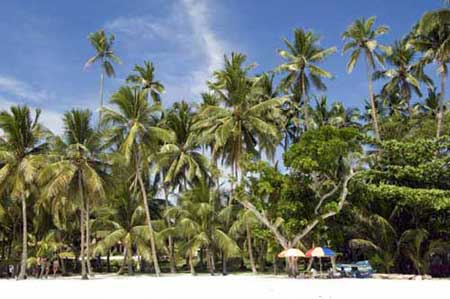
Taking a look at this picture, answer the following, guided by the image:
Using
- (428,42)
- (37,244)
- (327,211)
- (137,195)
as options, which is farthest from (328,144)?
(37,244)

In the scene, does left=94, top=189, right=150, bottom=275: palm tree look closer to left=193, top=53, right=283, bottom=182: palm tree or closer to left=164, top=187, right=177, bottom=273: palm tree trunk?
left=164, top=187, right=177, bottom=273: palm tree trunk

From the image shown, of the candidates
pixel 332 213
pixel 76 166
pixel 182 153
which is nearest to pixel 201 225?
pixel 182 153

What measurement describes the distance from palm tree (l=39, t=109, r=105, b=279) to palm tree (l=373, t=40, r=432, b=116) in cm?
2379

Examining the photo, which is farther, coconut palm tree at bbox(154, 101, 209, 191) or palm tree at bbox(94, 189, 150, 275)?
coconut palm tree at bbox(154, 101, 209, 191)

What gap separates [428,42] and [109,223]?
27.0 meters

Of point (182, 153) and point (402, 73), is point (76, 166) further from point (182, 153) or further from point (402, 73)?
point (402, 73)

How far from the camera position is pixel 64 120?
2966cm

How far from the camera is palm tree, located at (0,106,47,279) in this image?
101 ft

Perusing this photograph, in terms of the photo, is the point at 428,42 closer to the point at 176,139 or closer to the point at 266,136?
the point at 266,136

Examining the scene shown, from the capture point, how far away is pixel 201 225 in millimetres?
34750

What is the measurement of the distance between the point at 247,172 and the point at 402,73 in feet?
59.6

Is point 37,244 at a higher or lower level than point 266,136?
lower

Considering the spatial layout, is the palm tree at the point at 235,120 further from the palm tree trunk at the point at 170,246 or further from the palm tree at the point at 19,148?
the palm tree at the point at 19,148

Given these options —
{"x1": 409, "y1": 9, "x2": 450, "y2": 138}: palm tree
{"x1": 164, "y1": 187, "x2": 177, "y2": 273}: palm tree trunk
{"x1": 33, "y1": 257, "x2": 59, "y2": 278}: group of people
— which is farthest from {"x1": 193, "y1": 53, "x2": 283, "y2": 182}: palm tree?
{"x1": 33, "y1": 257, "x2": 59, "y2": 278}: group of people
